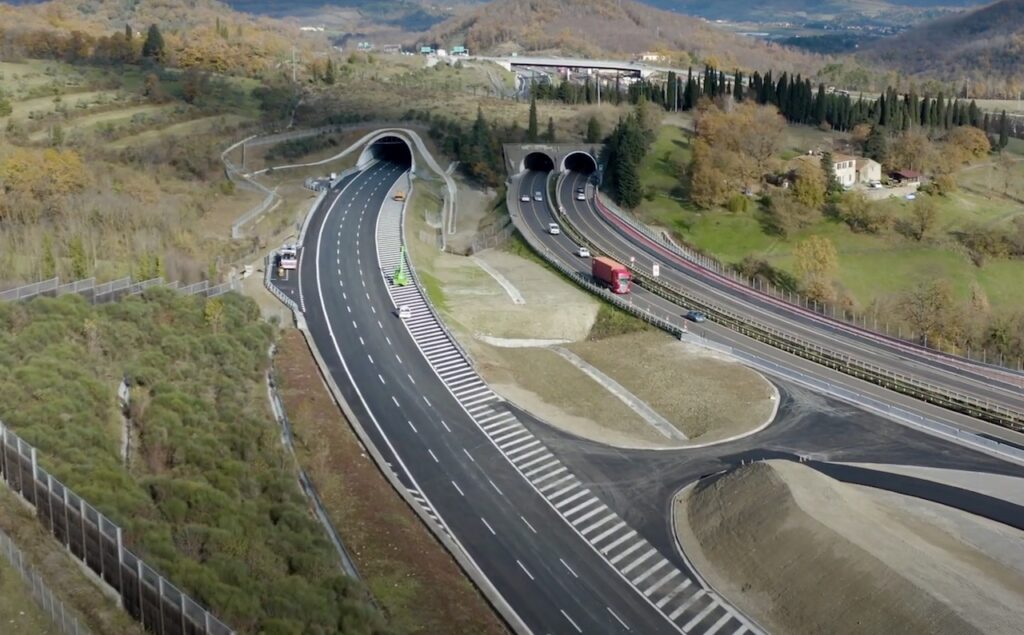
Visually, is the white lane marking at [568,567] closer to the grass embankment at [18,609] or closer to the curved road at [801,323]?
the grass embankment at [18,609]

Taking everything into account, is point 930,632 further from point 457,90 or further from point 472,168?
point 457,90

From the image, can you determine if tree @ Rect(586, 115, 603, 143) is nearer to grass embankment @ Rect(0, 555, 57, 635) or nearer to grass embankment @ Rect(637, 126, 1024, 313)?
grass embankment @ Rect(637, 126, 1024, 313)

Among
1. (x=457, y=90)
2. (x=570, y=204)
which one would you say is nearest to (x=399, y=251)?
(x=570, y=204)

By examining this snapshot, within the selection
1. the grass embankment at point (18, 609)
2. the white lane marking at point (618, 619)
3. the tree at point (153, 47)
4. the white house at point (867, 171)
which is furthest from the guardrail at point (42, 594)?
the tree at point (153, 47)

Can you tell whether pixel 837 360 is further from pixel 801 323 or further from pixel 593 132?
pixel 593 132

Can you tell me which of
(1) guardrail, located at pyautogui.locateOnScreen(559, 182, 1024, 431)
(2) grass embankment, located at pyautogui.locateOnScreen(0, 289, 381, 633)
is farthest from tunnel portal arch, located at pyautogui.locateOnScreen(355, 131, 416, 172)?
(2) grass embankment, located at pyautogui.locateOnScreen(0, 289, 381, 633)

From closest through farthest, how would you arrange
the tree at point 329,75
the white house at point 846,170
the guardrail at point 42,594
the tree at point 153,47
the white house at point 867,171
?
the guardrail at point 42,594, the white house at point 846,170, the white house at point 867,171, the tree at point 329,75, the tree at point 153,47

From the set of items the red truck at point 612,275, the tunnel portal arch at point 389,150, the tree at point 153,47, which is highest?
the tree at point 153,47
